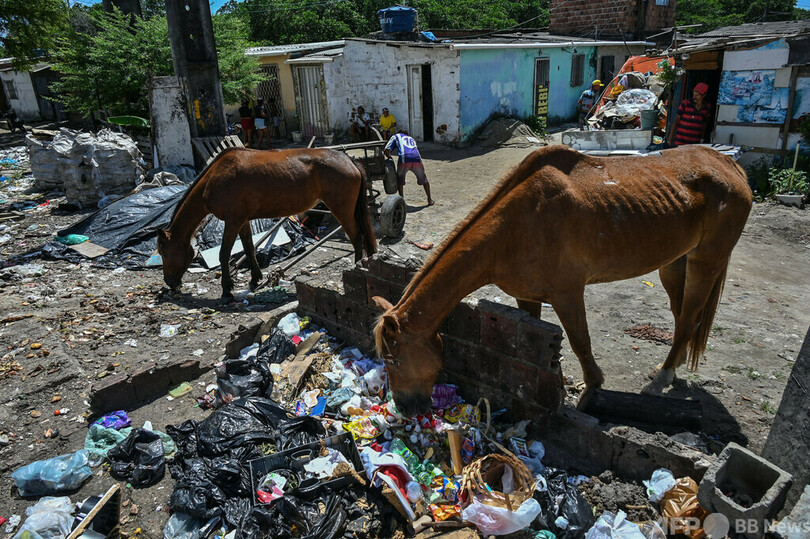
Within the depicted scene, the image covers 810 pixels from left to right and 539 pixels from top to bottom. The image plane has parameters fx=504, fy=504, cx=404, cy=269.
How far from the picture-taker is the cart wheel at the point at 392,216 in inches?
360

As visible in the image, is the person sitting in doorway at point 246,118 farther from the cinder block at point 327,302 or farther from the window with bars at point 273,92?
the cinder block at point 327,302

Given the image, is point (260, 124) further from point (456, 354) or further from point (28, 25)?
point (456, 354)

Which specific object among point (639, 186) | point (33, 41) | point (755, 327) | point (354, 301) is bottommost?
point (755, 327)

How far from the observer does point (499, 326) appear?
4.16m

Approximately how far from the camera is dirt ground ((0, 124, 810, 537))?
4488mm

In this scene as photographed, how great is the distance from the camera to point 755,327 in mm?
5891

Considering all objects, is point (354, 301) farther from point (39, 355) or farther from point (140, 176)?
point (140, 176)

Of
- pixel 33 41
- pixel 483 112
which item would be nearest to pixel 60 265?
pixel 483 112

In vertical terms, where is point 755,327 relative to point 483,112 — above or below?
below

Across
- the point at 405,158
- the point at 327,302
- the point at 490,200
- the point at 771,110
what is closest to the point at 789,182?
the point at 771,110

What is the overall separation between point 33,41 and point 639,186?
25051 mm

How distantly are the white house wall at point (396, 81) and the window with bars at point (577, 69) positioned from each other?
25.3 feet

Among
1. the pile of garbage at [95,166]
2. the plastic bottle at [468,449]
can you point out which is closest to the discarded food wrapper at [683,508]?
the plastic bottle at [468,449]

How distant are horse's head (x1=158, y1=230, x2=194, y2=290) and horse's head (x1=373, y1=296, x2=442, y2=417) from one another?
4.87 meters
